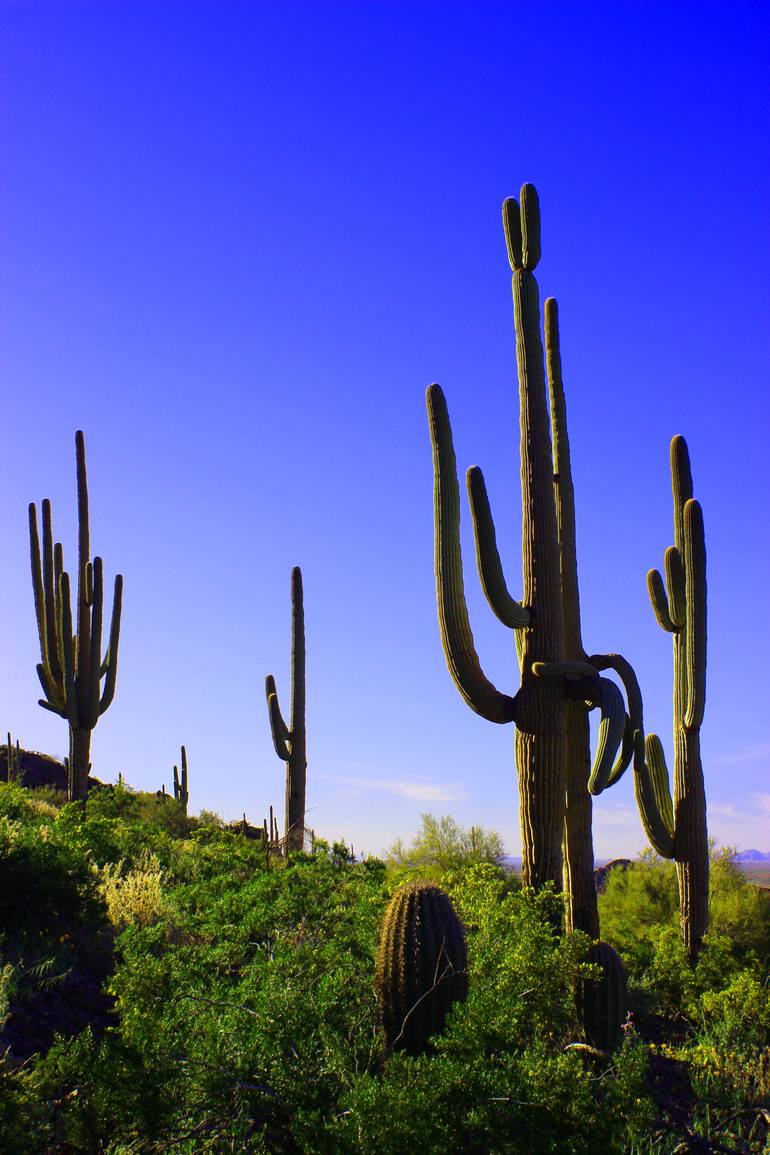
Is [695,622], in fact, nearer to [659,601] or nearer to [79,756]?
[659,601]

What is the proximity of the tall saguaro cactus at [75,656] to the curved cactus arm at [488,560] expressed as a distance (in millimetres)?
9878

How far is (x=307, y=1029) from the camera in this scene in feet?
20.6

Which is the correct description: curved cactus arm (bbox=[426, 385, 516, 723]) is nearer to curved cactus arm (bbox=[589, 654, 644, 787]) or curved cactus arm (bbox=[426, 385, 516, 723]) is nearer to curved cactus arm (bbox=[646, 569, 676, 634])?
curved cactus arm (bbox=[589, 654, 644, 787])


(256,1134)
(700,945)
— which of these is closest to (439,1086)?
(256,1134)

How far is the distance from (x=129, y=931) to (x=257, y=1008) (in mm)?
1631

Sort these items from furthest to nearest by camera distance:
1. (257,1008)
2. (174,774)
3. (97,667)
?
(174,774) → (97,667) → (257,1008)

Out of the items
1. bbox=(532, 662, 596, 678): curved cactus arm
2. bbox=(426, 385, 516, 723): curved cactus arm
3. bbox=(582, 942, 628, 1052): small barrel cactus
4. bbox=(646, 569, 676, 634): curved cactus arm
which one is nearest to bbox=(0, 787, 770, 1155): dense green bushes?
bbox=(582, 942, 628, 1052): small barrel cactus

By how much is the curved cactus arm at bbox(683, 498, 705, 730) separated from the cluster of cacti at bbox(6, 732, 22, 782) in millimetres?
19566

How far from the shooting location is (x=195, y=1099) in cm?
581

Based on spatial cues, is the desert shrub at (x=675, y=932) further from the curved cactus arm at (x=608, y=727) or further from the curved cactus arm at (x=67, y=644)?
the curved cactus arm at (x=67, y=644)

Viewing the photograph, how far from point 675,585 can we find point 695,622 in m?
0.62

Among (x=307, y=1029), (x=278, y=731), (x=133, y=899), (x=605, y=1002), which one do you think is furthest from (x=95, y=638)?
(x=307, y=1029)

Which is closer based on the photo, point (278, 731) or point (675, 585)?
point (675, 585)

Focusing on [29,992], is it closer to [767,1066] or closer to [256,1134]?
[256,1134]
